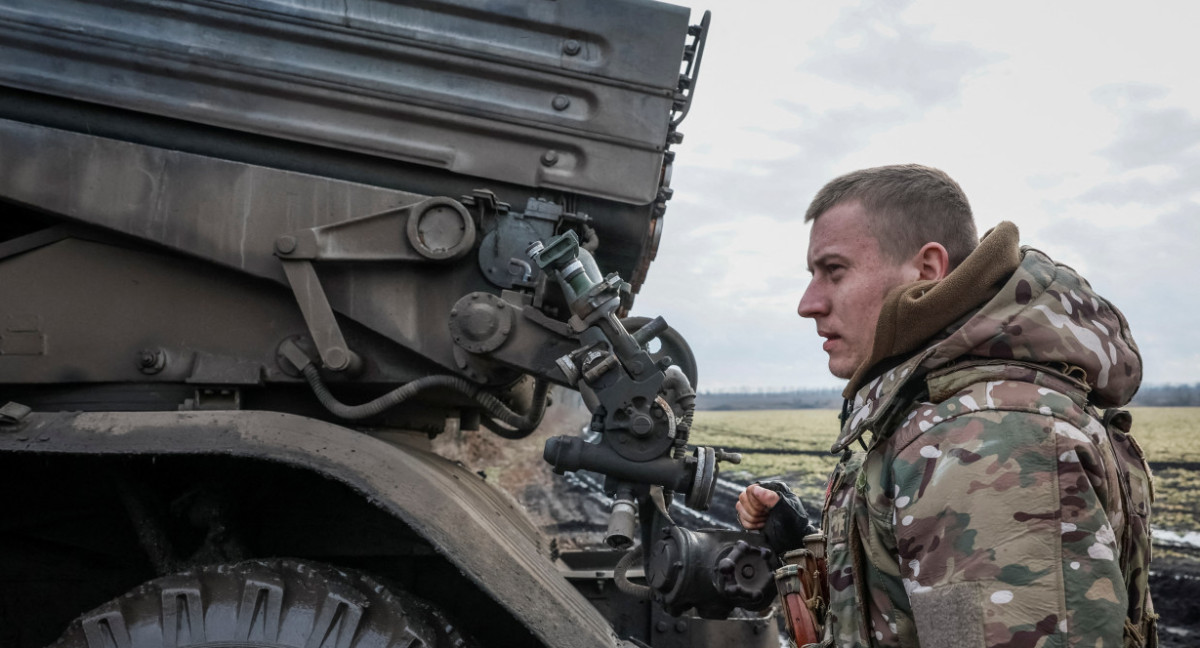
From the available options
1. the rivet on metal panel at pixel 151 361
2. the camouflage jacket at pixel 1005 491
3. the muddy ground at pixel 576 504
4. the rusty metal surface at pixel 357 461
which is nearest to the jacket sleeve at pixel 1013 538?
the camouflage jacket at pixel 1005 491

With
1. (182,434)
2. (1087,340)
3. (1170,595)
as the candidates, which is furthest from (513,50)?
(1170,595)

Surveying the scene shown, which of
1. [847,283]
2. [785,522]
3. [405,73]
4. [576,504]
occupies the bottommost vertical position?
[576,504]

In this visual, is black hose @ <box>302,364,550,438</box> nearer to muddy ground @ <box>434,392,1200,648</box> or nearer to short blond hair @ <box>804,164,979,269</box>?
short blond hair @ <box>804,164,979,269</box>

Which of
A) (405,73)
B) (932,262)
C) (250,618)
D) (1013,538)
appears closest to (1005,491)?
(1013,538)

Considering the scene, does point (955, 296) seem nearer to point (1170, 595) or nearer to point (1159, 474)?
point (1170, 595)

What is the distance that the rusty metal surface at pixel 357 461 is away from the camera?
2479 mm

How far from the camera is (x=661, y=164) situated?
329 cm

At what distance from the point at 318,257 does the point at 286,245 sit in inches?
4.4

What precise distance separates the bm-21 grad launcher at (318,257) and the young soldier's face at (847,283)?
1109 millimetres

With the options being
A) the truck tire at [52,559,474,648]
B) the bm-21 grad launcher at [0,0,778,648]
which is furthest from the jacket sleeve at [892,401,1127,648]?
the truck tire at [52,559,474,648]

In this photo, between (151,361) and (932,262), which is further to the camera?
(151,361)

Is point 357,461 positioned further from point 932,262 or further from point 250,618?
point 932,262

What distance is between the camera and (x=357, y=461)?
2596mm

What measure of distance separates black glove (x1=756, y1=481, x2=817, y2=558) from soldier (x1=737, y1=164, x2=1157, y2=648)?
508 mm
